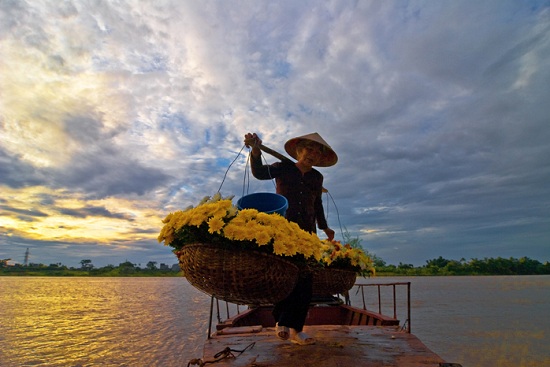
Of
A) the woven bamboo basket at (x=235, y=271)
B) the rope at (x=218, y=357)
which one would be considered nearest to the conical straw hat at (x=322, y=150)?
the woven bamboo basket at (x=235, y=271)

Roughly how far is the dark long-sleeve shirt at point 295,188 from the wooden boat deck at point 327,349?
3.82 feet

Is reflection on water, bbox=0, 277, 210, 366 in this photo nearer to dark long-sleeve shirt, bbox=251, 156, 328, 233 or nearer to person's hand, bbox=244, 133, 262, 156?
dark long-sleeve shirt, bbox=251, 156, 328, 233

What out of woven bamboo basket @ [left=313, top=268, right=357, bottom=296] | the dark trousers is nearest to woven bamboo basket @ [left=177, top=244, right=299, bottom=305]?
the dark trousers

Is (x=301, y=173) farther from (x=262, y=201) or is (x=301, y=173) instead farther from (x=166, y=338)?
(x=166, y=338)

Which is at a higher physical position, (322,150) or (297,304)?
(322,150)

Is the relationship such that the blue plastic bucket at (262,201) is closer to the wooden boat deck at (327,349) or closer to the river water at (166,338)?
the wooden boat deck at (327,349)

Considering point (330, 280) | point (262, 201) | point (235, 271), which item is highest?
point (262, 201)

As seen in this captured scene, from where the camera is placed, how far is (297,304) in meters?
3.11

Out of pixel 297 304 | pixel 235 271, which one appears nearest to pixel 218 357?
pixel 297 304

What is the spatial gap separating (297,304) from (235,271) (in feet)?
3.52

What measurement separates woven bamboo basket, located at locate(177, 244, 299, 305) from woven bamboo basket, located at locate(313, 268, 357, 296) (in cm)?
103

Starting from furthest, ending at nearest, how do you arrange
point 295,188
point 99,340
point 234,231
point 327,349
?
point 99,340 → point 295,188 → point 327,349 → point 234,231

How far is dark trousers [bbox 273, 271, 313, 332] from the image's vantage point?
306 centimetres

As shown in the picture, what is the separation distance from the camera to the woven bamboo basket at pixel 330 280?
351cm
